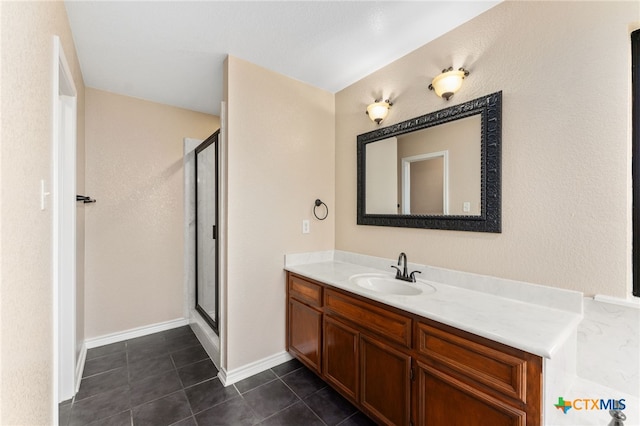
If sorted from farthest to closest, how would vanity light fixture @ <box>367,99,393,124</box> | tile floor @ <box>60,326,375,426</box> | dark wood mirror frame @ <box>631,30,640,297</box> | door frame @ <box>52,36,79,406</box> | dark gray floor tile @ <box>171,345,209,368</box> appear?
1. dark gray floor tile @ <box>171,345,209,368</box>
2. vanity light fixture @ <box>367,99,393,124</box>
3. door frame @ <box>52,36,79,406</box>
4. tile floor @ <box>60,326,375,426</box>
5. dark wood mirror frame @ <box>631,30,640,297</box>

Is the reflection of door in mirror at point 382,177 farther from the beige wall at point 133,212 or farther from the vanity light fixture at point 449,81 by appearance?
the beige wall at point 133,212

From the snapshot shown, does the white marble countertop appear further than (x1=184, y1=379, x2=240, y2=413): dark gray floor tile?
No

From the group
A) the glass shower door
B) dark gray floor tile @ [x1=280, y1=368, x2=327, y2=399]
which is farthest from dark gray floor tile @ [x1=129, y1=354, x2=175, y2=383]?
dark gray floor tile @ [x1=280, y1=368, x2=327, y2=399]

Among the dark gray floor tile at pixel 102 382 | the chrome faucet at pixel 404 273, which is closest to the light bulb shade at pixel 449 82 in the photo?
the chrome faucet at pixel 404 273

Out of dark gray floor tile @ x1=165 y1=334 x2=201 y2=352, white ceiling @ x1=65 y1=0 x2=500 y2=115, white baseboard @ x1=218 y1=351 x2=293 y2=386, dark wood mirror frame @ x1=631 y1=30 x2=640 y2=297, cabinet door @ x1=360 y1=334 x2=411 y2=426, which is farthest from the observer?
dark gray floor tile @ x1=165 y1=334 x2=201 y2=352

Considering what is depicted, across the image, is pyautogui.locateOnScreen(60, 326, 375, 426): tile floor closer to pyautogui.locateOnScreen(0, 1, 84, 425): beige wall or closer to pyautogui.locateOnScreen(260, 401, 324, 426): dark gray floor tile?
pyautogui.locateOnScreen(260, 401, 324, 426): dark gray floor tile

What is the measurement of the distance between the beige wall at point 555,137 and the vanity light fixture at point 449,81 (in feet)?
0.17

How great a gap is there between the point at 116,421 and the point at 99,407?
23cm

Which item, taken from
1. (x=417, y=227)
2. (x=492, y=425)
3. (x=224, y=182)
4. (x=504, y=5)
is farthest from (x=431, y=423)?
(x=504, y=5)

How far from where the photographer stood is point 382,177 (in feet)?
7.35

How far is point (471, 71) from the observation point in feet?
5.57

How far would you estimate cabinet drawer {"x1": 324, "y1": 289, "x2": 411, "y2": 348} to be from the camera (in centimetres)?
143

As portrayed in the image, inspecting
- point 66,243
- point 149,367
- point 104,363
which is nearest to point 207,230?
point 66,243

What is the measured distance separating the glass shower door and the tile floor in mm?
508
